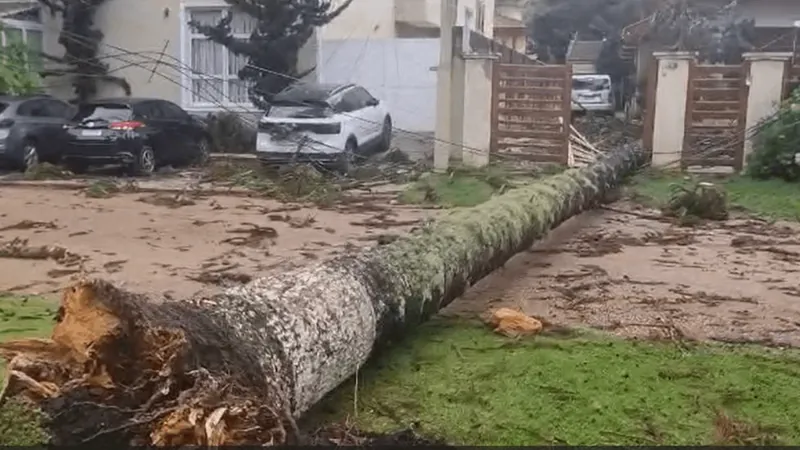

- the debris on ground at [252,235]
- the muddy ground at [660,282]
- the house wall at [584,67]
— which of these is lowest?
the debris on ground at [252,235]

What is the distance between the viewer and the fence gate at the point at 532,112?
16547mm

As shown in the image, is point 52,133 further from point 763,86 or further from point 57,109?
point 763,86

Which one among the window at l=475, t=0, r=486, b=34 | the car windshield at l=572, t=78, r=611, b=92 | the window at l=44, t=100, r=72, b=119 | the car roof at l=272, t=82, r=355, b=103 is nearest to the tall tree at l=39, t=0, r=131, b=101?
the window at l=44, t=100, r=72, b=119

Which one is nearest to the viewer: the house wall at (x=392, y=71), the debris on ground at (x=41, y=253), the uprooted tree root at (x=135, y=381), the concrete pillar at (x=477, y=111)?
the uprooted tree root at (x=135, y=381)

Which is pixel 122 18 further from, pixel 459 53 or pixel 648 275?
pixel 648 275

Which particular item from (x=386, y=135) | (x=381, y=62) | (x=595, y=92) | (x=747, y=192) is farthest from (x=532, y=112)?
(x=595, y=92)

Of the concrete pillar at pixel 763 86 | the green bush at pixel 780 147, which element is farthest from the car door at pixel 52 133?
the concrete pillar at pixel 763 86

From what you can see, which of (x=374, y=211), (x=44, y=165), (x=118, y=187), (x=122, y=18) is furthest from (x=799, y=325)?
(x=122, y=18)

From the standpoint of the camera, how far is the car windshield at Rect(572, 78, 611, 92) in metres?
28.1

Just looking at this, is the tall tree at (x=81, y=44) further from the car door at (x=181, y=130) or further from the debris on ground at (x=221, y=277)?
the debris on ground at (x=221, y=277)

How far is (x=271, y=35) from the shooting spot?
20234mm

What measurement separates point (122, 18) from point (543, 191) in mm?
16112

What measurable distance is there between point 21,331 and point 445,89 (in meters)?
11.5

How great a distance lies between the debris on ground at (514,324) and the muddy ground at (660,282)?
0.36m
